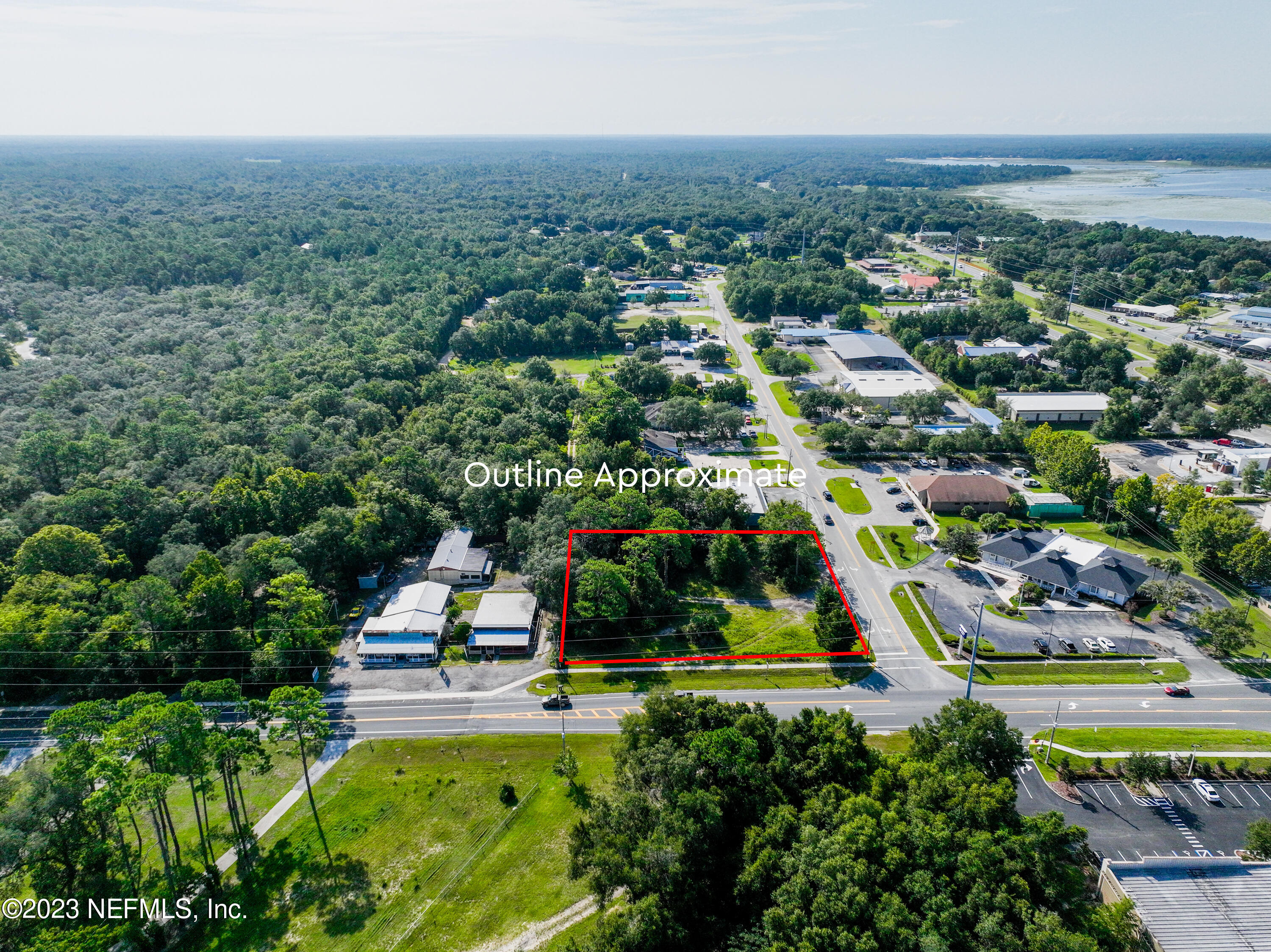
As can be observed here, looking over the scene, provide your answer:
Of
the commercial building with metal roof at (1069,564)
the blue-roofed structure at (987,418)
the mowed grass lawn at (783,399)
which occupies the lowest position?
the commercial building with metal roof at (1069,564)

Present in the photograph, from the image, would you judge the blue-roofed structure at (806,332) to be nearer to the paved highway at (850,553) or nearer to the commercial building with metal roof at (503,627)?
the paved highway at (850,553)

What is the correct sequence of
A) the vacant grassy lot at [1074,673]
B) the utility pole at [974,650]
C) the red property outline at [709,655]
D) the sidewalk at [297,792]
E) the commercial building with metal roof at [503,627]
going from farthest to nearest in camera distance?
the commercial building with metal roof at [503,627]
the red property outline at [709,655]
the vacant grassy lot at [1074,673]
the utility pole at [974,650]
the sidewalk at [297,792]

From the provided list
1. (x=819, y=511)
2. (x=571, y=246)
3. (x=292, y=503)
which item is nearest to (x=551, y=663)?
(x=292, y=503)

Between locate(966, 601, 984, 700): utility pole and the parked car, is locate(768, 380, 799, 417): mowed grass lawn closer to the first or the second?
locate(966, 601, 984, 700): utility pole

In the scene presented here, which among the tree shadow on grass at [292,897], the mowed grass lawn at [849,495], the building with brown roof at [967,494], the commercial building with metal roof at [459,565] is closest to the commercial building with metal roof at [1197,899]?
the tree shadow on grass at [292,897]

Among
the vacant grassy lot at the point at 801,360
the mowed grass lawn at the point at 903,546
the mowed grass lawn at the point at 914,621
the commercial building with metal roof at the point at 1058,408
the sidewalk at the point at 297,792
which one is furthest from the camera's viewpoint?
the vacant grassy lot at the point at 801,360

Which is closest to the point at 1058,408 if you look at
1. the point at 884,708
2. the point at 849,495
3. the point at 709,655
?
the point at 849,495

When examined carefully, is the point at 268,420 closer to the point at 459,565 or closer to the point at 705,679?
the point at 459,565
